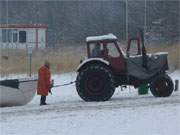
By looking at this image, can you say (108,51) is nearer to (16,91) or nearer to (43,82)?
(43,82)

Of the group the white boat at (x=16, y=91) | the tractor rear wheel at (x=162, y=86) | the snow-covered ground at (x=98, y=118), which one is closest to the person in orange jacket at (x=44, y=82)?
the snow-covered ground at (x=98, y=118)

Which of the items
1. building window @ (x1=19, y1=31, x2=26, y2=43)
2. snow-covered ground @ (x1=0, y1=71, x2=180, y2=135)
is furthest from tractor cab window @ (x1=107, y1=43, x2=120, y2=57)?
building window @ (x1=19, y1=31, x2=26, y2=43)

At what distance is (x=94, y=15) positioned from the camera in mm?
75625

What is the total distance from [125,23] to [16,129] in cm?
5612

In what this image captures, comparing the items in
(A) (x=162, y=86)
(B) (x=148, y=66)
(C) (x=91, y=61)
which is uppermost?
(C) (x=91, y=61)

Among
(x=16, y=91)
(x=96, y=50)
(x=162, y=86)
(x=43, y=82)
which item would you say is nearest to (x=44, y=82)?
(x=43, y=82)

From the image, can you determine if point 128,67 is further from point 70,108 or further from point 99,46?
point 70,108

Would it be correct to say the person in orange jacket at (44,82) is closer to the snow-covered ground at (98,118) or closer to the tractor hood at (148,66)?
the snow-covered ground at (98,118)

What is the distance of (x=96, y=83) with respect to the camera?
22.2 m

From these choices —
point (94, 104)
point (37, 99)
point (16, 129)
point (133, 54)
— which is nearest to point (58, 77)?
point (37, 99)

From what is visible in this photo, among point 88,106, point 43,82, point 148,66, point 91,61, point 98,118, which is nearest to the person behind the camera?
point 98,118

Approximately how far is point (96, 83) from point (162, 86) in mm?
2266

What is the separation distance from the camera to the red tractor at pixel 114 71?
2206 centimetres

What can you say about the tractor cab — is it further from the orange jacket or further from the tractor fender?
the orange jacket
